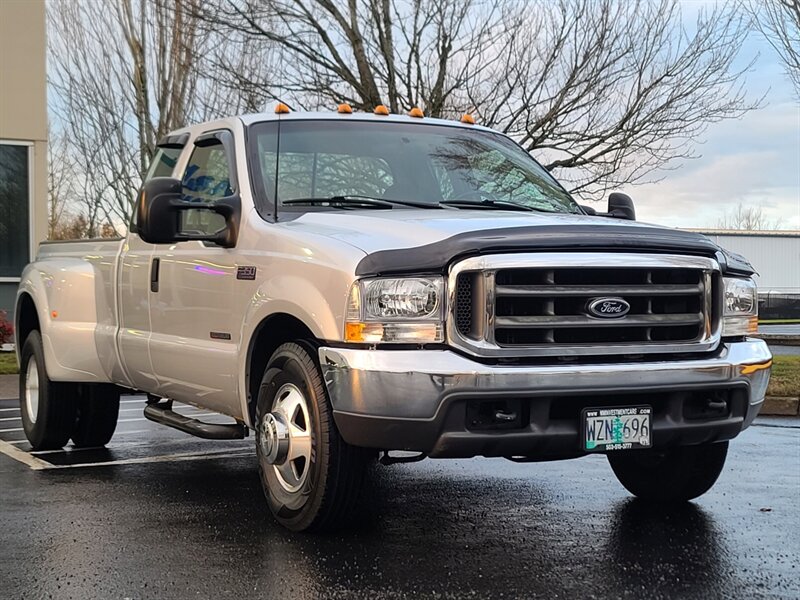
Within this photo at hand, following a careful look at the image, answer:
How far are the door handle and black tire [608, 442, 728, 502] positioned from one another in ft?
8.92

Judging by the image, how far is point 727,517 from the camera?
5520mm

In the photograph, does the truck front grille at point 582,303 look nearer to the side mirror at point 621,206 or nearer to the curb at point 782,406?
the side mirror at point 621,206

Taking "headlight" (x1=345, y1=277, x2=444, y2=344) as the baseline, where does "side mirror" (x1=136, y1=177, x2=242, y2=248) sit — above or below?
above

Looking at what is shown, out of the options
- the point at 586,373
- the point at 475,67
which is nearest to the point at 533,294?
the point at 586,373

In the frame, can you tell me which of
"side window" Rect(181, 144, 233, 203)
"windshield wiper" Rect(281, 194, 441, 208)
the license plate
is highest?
"side window" Rect(181, 144, 233, 203)

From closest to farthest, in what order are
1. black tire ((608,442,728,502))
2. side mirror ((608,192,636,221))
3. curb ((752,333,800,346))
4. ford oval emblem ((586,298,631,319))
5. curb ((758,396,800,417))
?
ford oval emblem ((586,298,631,319)) < black tire ((608,442,728,502)) < side mirror ((608,192,636,221)) < curb ((758,396,800,417)) < curb ((752,333,800,346))

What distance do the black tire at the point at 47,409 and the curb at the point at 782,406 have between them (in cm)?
649

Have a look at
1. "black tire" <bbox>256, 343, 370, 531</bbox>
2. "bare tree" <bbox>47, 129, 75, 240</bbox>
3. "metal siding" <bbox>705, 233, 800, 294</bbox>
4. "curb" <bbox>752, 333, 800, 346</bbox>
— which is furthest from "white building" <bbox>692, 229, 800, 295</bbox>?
"black tire" <bbox>256, 343, 370, 531</bbox>

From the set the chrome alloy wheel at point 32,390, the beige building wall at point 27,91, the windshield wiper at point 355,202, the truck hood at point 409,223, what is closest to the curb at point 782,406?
the truck hood at point 409,223

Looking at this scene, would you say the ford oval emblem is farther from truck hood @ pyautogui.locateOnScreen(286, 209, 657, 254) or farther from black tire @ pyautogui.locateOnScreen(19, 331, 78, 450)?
black tire @ pyautogui.locateOnScreen(19, 331, 78, 450)

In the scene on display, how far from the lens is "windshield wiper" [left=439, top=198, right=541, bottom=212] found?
5.68m

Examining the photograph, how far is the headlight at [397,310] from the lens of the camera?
4.39 m

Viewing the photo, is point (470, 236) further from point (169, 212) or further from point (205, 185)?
point (205, 185)

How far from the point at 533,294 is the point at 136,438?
4.91m
